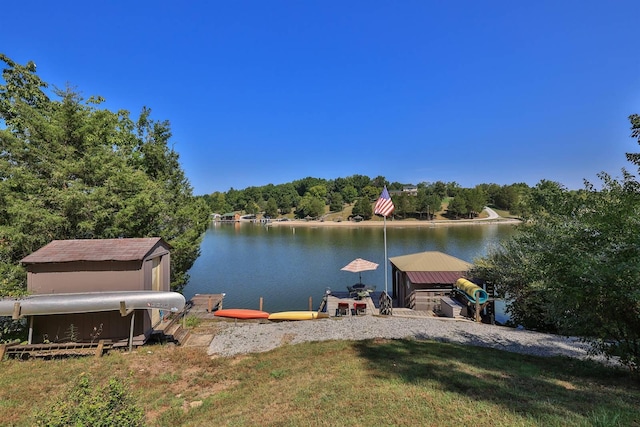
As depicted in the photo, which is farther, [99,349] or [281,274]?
[281,274]

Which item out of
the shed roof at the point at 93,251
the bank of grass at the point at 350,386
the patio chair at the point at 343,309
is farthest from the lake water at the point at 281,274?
the shed roof at the point at 93,251

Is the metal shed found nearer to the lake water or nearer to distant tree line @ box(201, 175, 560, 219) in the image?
the lake water

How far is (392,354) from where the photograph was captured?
846 centimetres

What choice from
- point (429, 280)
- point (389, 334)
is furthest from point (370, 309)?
point (389, 334)

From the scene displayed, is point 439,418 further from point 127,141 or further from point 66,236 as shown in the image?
point 127,141

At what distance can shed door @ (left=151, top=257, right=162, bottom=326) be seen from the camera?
1110cm

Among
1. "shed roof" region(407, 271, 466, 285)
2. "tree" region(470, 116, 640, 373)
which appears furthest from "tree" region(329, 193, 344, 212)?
"tree" region(470, 116, 640, 373)

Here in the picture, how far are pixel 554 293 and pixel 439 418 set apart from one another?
15.2 ft

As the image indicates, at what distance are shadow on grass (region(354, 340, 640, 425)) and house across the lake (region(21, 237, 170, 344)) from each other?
7.14m

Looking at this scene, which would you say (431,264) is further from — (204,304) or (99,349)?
(99,349)

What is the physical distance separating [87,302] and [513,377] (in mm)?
10923

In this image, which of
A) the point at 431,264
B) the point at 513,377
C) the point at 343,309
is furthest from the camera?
the point at 431,264

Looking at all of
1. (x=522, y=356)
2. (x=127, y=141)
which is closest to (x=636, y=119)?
(x=522, y=356)

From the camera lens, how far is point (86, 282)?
388 inches
